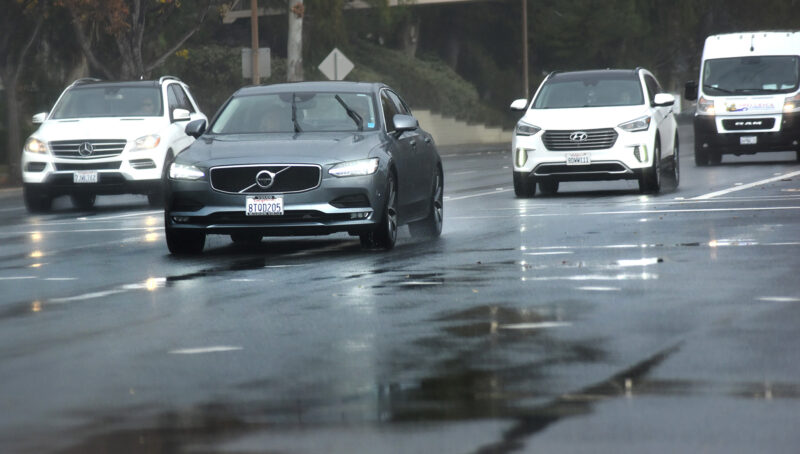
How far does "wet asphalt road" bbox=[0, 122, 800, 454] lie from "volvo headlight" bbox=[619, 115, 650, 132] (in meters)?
6.44

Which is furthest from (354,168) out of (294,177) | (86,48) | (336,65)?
(336,65)

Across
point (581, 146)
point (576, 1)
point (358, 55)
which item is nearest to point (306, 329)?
point (581, 146)

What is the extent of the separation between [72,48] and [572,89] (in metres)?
19.8

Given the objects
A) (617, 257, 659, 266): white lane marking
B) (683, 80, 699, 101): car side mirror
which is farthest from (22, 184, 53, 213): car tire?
(683, 80, 699, 101): car side mirror

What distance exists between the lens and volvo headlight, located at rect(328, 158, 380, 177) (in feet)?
49.8

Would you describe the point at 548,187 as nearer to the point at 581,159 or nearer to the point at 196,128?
the point at 581,159

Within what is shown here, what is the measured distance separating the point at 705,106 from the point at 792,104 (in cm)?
165

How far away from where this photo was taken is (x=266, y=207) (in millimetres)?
15031

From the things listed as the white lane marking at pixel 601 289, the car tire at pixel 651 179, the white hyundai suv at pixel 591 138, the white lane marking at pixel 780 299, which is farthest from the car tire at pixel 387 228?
the car tire at pixel 651 179

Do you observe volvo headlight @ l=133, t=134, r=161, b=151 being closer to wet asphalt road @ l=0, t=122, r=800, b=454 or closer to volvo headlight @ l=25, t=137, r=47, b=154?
volvo headlight @ l=25, t=137, r=47, b=154

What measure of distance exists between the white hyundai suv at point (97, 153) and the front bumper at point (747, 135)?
38.1ft

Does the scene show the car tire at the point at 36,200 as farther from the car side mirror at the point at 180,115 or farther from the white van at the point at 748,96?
the white van at the point at 748,96

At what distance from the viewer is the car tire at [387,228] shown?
15.4 m

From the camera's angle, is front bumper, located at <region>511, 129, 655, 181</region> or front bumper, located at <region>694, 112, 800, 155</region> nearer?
front bumper, located at <region>511, 129, 655, 181</region>
